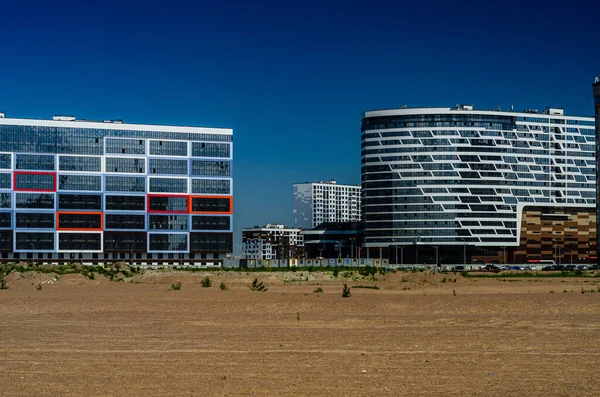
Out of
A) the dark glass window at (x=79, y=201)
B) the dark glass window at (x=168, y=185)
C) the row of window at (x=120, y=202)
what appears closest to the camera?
the row of window at (x=120, y=202)

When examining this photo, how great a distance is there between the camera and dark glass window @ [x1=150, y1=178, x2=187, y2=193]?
141 m

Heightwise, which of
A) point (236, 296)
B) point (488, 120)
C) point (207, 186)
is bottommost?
point (236, 296)

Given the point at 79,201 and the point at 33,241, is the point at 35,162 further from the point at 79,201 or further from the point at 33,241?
the point at 33,241

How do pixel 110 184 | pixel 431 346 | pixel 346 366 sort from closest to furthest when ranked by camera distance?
pixel 346 366 → pixel 431 346 → pixel 110 184

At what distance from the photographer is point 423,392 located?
17.1m

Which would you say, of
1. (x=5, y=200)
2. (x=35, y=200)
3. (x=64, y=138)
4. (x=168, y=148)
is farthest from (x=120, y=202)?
(x=5, y=200)

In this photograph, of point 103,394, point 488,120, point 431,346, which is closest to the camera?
point 103,394

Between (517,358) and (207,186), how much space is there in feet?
406

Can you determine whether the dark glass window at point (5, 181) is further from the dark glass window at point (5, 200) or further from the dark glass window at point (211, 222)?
the dark glass window at point (211, 222)

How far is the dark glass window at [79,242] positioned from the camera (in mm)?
137750

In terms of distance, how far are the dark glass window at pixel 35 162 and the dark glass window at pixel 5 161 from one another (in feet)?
4.18

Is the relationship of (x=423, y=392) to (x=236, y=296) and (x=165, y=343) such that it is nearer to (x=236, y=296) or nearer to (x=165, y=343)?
(x=165, y=343)

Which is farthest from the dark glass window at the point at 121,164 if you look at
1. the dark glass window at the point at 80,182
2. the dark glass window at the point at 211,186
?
the dark glass window at the point at 211,186

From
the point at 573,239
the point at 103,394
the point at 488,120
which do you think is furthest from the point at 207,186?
the point at 103,394
